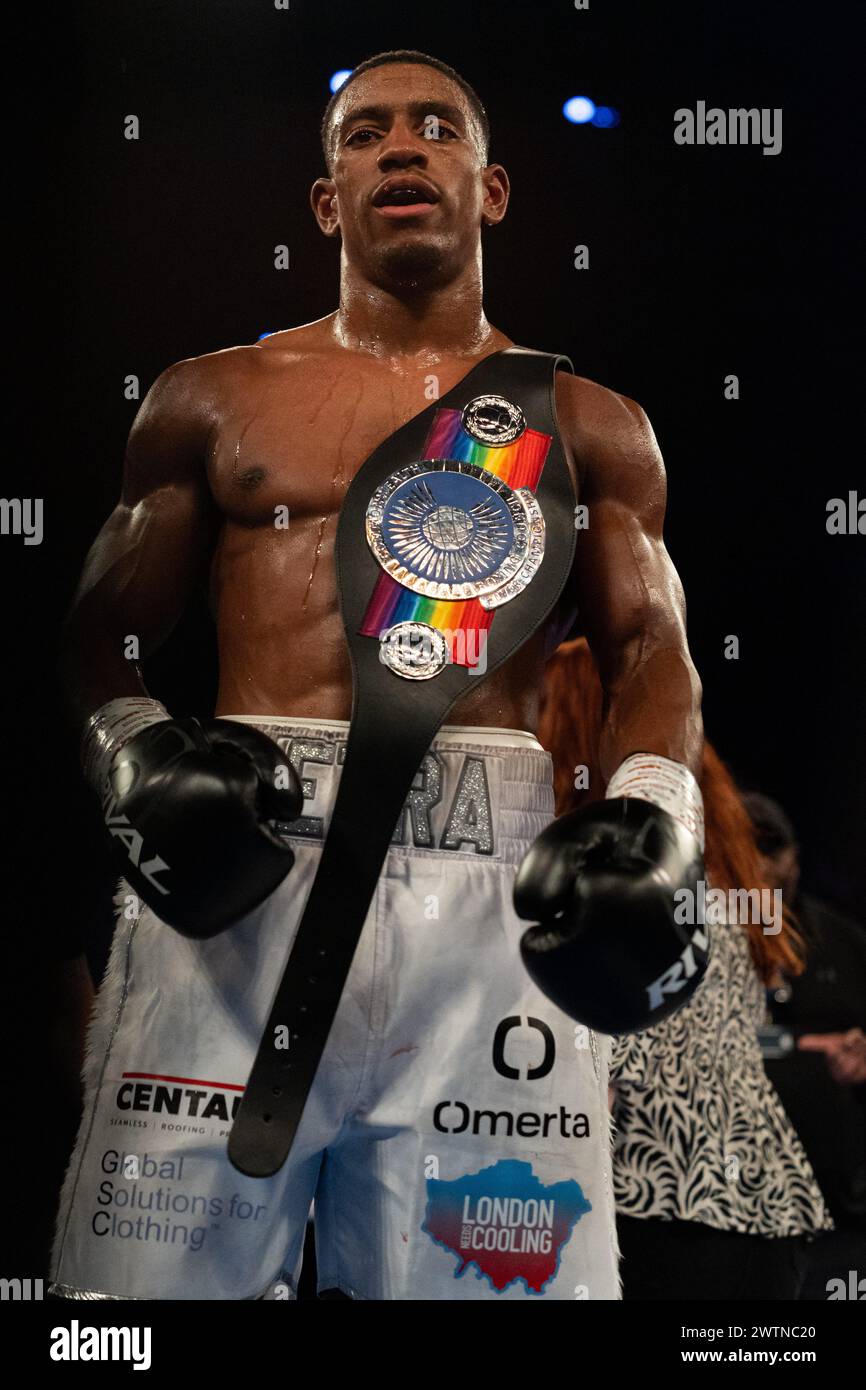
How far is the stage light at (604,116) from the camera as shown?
2.00 meters

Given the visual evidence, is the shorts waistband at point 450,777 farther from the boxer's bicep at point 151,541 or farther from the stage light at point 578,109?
the stage light at point 578,109

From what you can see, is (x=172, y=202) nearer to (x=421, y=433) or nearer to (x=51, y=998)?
(x=421, y=433)

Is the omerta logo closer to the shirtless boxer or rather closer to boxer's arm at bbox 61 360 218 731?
the shirtless boxer

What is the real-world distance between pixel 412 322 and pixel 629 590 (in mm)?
391

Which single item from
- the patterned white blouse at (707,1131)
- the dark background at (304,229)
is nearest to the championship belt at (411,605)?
the dark background at (304,229)

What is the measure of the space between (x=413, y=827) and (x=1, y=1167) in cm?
98

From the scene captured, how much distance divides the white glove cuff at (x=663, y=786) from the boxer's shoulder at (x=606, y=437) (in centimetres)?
33

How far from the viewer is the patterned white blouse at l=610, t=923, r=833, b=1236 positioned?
6.30ft

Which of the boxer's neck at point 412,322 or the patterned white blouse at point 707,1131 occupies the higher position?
the boxer's neck at point 412,322

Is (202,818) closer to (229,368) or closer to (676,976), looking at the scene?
(676,976)

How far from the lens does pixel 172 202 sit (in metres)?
1.96

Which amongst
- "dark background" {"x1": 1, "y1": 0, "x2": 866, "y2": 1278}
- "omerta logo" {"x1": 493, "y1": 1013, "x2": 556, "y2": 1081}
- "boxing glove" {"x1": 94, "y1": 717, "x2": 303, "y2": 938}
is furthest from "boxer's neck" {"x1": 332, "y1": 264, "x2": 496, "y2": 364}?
"omerta logo" {"x1": 493, "y1": 1013, "x2": 556, "y2": 1081}

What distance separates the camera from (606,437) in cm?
154

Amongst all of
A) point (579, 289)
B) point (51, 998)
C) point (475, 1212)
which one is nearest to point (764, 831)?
point (579, 289)
